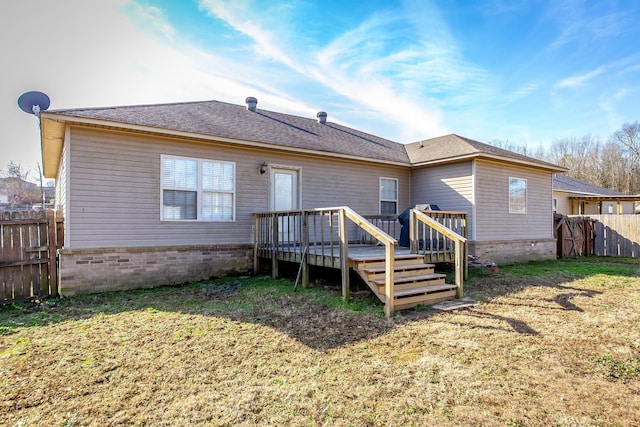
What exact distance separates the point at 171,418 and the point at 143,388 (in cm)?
62

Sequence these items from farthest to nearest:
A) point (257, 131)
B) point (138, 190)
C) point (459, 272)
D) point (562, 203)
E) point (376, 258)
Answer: point (562, 203), point (257, 131), point (138, 190), point (459, 272), point (376, 258)

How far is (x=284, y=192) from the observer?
8.83 meters

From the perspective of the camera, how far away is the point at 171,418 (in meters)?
2.34

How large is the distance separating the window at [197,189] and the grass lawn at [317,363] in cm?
229

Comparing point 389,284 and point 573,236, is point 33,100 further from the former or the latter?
point 573,236

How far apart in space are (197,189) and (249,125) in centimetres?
247

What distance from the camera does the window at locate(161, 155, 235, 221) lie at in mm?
7238

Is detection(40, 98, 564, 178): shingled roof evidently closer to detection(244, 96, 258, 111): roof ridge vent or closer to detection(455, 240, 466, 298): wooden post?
detection(244, 96, 258, 111): roof ridge vent

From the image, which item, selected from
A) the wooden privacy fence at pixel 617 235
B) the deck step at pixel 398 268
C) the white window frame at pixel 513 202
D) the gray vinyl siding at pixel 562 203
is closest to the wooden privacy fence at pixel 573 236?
the wooden privacy fence at pixel 617 235

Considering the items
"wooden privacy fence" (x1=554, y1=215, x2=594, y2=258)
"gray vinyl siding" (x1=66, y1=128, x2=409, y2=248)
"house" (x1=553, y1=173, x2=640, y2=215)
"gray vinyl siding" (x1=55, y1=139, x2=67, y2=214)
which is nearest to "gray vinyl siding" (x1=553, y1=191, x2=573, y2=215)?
"house" (x1=553, y1=173, x2=640, y2=215)

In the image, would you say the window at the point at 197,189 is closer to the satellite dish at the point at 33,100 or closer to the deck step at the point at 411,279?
the satellite dish at the point at 33,100

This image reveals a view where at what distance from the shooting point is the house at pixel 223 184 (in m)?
6.43

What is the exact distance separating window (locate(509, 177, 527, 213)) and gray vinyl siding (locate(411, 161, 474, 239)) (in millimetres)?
1893

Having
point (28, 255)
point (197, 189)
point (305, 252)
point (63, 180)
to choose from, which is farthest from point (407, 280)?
point (63, 180)
